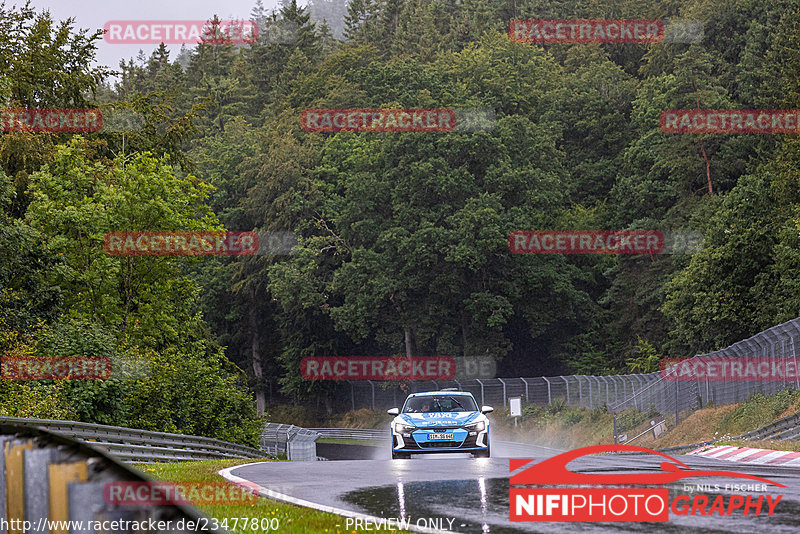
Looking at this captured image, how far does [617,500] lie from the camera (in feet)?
29.6

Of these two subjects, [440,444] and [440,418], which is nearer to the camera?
[440,444]

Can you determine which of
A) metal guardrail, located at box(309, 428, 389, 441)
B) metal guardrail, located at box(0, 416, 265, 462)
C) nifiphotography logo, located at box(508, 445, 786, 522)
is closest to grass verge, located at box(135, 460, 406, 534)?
nifiphotography logo, located at box(508, 445, 786, 522)

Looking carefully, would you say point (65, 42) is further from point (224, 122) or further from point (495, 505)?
point (224, 122)

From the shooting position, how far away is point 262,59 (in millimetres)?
108250

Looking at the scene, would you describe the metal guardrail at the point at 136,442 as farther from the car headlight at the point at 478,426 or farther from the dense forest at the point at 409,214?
the car headlight at the point at 478,426

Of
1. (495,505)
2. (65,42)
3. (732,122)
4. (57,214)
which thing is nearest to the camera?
(495,505)

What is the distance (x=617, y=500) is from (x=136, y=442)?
15.5m

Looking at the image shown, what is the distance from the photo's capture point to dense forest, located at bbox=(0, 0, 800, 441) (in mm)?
40781

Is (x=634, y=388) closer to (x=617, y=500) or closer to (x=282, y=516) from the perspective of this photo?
(x=617, y=500)

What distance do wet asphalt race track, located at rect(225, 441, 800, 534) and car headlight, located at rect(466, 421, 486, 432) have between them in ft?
8.10

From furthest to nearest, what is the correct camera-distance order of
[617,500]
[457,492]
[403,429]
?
[403,429], [457,492], [617,500]

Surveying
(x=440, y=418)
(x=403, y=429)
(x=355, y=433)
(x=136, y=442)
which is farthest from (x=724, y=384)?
(x=355, y=433)

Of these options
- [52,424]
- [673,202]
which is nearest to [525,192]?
[673,202]

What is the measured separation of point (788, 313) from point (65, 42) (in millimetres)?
31416
